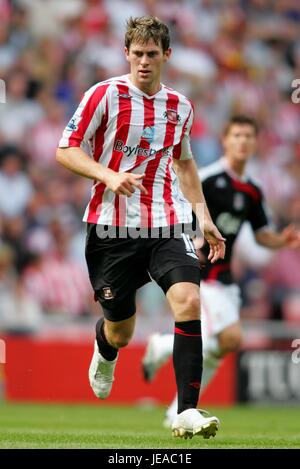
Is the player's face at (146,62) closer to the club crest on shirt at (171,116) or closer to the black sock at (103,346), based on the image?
the club crest on shirt at (171,116)

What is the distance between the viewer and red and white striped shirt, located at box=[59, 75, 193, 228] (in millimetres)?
6949

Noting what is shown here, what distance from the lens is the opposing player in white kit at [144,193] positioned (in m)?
6.61

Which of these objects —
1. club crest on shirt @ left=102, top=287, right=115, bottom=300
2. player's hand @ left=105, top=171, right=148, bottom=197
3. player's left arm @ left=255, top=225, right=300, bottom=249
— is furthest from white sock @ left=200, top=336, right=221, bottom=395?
player's hand @ left=105, top=171, right=148, bottom=197

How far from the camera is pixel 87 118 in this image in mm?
6875

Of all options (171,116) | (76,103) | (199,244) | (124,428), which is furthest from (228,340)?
(76,103)

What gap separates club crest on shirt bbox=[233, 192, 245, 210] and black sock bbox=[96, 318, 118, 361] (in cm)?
251

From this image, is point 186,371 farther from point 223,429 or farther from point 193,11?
point 193,11

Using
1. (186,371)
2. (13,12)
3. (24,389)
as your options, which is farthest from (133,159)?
(13,12)

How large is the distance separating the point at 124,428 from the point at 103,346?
1.27 metres

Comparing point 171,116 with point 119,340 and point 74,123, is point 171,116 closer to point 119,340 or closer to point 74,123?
point 74,123

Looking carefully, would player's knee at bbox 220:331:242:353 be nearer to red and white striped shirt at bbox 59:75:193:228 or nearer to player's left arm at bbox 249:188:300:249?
player's left arm at bbox 249:188:300:249

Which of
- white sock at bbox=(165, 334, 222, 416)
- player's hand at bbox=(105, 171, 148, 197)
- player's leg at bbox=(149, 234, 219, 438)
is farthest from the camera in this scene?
white sock at bbox=(165, 334, 222, 416)

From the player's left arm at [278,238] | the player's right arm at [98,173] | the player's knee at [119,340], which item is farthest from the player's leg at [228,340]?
the player's right arm at [98,173]

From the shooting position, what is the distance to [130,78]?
7082 millimetres
